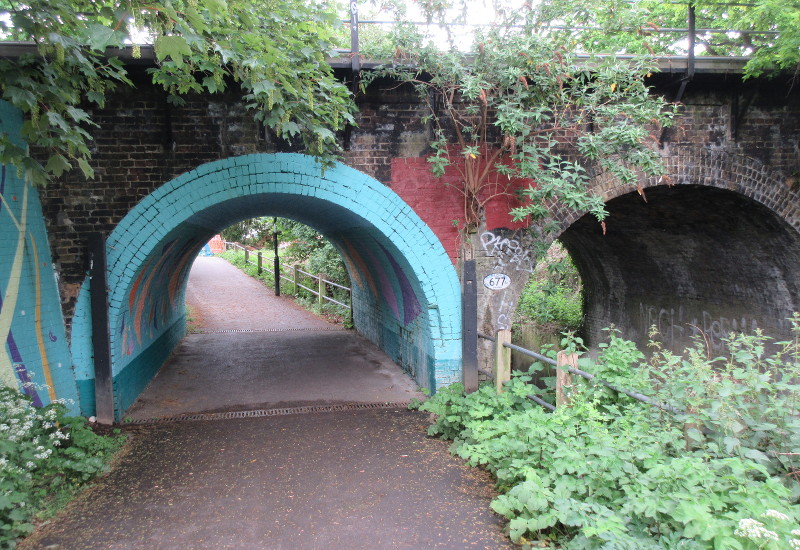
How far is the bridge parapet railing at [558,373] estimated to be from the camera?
3.87m

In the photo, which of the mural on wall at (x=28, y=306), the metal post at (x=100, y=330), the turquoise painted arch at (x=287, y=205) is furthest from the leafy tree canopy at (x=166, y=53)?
the metal post at (x=100, y=330)

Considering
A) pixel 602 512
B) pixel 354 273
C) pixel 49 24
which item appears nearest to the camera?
pixel 602 512

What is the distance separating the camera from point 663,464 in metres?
3.24

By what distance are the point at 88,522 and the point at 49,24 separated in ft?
11.4

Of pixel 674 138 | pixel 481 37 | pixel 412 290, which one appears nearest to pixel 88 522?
pixel 412 290

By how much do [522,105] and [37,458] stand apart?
5.63 m

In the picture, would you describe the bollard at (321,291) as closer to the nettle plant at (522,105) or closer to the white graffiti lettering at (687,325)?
the white graffiti lettering at (687,325)

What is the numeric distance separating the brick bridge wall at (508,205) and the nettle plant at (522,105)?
0.34 meters

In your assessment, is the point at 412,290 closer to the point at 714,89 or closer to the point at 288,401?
the point at 288,401

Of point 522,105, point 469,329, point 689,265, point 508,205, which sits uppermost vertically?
point 522,105

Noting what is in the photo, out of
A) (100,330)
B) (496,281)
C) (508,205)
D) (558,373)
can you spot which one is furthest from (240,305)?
(558,373)

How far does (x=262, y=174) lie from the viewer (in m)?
6.15

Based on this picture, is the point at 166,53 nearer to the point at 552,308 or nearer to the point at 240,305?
the point at 552,308

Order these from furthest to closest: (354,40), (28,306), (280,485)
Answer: (354,40) → (28,306) → (280,485)
